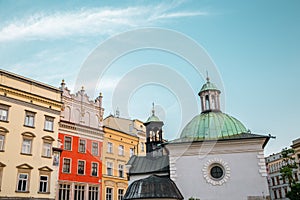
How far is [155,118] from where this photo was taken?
116 ft

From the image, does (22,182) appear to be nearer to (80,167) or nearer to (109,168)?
(80,167)

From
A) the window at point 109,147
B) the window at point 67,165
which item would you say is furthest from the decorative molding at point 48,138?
the window at point 109,147

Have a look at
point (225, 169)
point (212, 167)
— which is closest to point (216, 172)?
point (212, 167)

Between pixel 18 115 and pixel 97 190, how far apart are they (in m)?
12.9

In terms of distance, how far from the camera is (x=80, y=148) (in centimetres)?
3481

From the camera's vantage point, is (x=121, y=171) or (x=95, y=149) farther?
(x=121, y=171)

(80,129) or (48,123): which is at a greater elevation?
(80,129)

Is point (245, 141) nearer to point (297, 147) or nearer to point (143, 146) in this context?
point (297, 147)

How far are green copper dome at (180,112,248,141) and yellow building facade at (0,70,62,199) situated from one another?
14.4m

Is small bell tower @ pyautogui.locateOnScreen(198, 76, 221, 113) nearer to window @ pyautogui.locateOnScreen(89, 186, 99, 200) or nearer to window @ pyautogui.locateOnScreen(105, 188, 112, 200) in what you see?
window @ pyautogui.locateOnScreen(89, 186, 99, 200)

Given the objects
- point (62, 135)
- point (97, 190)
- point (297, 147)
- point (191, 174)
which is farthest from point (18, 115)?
point (297, 147)

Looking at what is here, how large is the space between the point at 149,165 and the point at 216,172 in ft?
22.0

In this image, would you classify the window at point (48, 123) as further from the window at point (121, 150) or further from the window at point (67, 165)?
the window at point (121, 150)

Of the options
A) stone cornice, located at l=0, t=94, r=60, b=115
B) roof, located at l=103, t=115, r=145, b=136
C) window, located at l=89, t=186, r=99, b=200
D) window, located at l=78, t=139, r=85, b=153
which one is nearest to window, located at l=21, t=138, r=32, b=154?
stone cornice, located at l=0, t=94, r=60, b=115
